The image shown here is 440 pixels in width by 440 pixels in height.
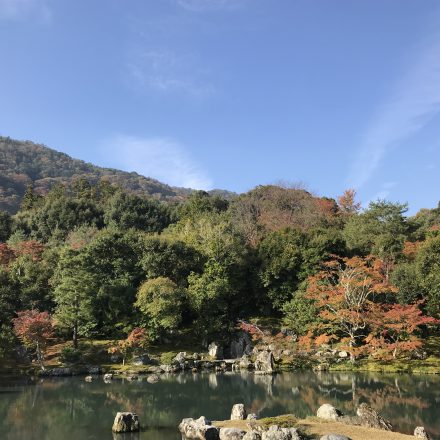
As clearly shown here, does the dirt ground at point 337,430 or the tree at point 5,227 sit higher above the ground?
the tree at point 5,227

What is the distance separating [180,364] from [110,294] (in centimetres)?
771

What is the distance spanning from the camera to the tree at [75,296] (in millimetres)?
29438

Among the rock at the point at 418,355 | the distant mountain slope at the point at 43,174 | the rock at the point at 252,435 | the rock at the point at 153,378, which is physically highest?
the distant mountain slope at the point at 43,174

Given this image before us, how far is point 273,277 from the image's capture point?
35750 mm

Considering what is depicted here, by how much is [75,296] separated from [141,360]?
20.3 feet

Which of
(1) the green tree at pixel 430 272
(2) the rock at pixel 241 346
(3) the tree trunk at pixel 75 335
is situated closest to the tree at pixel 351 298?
(1) the green tree at pixel 430 272

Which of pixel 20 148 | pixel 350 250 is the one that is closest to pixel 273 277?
pixel 350 250

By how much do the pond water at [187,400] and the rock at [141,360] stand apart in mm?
3629

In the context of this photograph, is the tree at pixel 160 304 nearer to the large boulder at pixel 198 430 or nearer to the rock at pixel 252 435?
the large boulder at pixel 198 430

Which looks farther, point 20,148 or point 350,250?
point 20,148

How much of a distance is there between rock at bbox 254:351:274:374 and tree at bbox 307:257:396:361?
4.29 meters

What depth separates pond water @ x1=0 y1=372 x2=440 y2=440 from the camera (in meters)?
13.9

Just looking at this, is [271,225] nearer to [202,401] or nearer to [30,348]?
[30,348]

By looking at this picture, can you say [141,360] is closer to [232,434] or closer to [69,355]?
[69,355]
